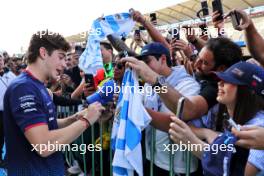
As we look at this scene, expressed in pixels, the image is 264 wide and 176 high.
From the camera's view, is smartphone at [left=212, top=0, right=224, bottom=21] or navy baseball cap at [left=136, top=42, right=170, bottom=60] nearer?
navy baseball cap at [left=136, top=42, right=170, bottom=60]

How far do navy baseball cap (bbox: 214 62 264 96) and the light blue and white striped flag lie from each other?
164 cm

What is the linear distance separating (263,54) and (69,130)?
195cm

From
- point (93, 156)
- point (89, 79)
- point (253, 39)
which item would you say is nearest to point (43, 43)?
point (89, 79)

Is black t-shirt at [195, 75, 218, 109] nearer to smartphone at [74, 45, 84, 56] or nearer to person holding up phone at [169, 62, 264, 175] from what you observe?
person holding up phone at [169, 62, 264, 175]

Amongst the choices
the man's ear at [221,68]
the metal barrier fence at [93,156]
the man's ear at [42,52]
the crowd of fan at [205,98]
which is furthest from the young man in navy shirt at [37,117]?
the man's ear at [221,68]

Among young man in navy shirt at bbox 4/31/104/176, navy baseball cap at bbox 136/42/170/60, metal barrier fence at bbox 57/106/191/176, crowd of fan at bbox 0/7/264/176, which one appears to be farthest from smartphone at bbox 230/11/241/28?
young man in navy shirt at bbox 4/31/104/176

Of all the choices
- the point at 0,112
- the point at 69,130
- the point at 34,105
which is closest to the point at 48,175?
the point at 69,130

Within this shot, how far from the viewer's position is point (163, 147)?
296 centimetres

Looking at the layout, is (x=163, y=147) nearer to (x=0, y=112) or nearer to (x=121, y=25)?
(x=121, y=25)

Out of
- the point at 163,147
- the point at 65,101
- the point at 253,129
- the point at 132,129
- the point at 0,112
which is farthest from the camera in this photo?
the point at 0,112

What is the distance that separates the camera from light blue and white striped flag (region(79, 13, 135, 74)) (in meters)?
3.43

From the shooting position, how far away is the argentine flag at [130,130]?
2.75 m

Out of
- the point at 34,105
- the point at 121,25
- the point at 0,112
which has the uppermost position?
the point at 121,25

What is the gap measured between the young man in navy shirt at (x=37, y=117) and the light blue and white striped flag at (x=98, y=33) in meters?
0.68
